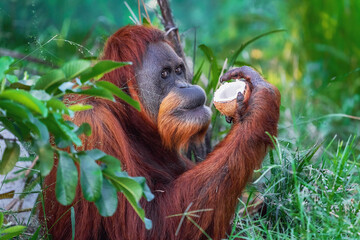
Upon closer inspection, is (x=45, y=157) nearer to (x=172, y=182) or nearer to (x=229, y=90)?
(x=172, y=182)

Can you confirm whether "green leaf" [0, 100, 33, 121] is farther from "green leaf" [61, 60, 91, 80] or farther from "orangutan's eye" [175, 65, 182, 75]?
"orangutan's eye" [175, 65, 182, 75]

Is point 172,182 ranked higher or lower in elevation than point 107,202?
lower

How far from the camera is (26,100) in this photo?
1854mm

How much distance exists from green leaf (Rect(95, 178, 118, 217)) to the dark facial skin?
1116mm

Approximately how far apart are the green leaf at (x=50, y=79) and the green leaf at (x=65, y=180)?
0.27 m

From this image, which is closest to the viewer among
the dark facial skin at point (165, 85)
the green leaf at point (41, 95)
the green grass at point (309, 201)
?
the green leaf at point (41, 95)

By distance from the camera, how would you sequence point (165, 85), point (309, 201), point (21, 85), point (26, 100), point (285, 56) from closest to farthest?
point (26, 100), point (21, 85), point (309, 201), point (165, 85), point (285, 56)

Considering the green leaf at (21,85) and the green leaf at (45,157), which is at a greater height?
the green leaf at (21,85)

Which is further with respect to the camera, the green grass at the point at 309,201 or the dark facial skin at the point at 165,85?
the dark facial skin at the point at 165,85

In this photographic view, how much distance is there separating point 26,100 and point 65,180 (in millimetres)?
344

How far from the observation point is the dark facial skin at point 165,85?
3.19 meters

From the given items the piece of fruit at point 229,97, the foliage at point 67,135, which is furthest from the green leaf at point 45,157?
the piece of fruit at point 229,97

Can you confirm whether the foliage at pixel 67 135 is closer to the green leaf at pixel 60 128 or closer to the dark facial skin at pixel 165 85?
the green leaf at pixel 60 128

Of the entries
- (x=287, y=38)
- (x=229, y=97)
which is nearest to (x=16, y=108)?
(x=229, y=97)
